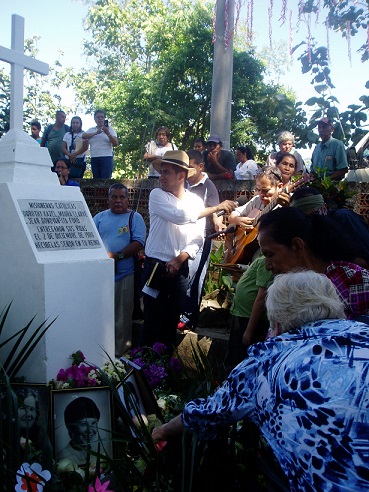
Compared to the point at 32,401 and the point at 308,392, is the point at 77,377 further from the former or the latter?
the point at 308,392

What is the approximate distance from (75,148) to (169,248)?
5305 mm

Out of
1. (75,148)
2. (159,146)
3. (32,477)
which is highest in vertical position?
(75,148)

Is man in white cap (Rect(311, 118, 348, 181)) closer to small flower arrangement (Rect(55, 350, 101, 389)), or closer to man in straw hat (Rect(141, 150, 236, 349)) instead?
man in straw hat (Rect(141, 150, 236, 349))

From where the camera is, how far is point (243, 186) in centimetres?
711

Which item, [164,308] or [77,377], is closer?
[77,377]

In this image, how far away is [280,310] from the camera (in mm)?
1997

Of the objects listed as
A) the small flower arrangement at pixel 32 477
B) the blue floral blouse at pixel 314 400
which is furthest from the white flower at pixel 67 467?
the blue floral blouse at pixel 314 400

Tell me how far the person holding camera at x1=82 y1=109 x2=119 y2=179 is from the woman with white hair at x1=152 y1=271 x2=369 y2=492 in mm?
7591

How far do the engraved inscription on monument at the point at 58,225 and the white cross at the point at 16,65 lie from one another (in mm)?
710

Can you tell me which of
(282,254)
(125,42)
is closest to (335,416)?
(282,254)

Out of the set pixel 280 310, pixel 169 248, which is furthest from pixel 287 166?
pixel 280 310

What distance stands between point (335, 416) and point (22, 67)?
11.8 feet

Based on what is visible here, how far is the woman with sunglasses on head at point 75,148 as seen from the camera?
364 inches

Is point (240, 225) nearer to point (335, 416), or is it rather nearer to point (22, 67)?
point (22, 67)
